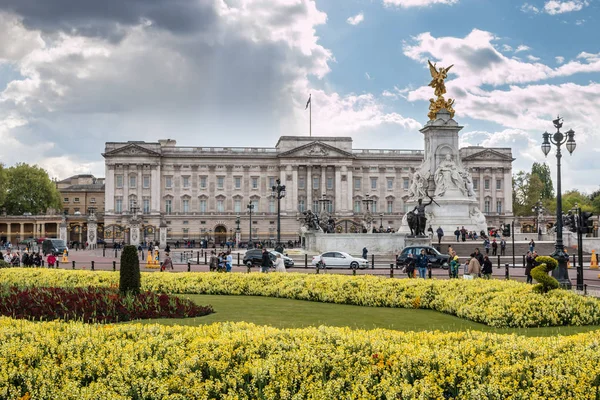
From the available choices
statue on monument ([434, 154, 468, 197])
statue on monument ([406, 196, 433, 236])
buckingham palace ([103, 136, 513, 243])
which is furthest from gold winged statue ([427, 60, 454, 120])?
buckingham palace ([103, 136, 513, 243])

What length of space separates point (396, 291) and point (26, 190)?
10323 cm

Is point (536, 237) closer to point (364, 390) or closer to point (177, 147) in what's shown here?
point (364, 390)

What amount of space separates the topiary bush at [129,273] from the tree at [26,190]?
99.9 meters

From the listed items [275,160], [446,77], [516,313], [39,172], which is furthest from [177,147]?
[516,313]

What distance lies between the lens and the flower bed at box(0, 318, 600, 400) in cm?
844

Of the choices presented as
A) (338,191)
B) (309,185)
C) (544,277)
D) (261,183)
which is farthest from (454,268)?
(261,183)

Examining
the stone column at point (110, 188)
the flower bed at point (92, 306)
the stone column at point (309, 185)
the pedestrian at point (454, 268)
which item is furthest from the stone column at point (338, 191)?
the flower bed at point (92, 306)

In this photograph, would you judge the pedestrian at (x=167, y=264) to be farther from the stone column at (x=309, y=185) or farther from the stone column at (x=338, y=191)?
the stone column at (x=338, y=191)

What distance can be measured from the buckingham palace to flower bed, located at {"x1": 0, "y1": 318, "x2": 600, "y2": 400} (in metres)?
89.3

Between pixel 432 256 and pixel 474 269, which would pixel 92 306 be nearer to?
pixel 474 269

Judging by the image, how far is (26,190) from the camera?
107875mm

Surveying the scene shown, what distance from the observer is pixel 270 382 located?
8.70 m

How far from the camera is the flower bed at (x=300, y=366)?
8438 millimetres

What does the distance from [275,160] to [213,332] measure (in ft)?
308
